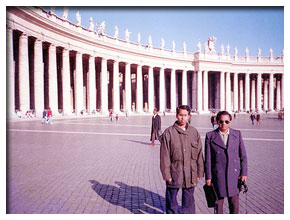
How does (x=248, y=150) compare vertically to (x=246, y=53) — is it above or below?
below

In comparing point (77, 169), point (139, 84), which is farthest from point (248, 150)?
point (139, 84)

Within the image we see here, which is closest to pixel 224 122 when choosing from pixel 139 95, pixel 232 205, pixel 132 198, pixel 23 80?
pixel 232 205

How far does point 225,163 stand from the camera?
461 centimetres

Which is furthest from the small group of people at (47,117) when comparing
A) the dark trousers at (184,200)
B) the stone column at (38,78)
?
the dark trousers at (184,200)

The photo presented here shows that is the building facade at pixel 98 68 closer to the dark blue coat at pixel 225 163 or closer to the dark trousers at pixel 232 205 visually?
the dark blue coat at pixel 225 163

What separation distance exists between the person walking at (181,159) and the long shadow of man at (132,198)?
115 cm

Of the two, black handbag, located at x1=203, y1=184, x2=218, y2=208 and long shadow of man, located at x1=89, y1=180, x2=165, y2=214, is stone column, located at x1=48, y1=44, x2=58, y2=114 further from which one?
black handbag, located at x1=203, y1=184, x2=218, y2=208

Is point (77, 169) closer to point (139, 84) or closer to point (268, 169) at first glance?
point (268, 169)

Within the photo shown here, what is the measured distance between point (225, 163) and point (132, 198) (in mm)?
2702

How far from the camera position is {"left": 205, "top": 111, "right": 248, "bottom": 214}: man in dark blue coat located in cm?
460

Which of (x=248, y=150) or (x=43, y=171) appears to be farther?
(x=248, y=150)

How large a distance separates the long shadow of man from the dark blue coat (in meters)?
1.60
